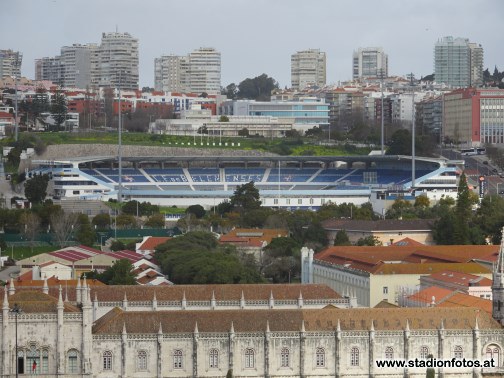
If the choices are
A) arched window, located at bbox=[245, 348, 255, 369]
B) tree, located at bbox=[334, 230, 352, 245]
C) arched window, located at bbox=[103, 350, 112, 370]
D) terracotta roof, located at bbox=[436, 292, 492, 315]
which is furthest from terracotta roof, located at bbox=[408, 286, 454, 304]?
tree, located at bbox=[334, 230, 352, 245]

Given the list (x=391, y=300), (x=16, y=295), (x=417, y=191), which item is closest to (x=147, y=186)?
(x=417, y=191)

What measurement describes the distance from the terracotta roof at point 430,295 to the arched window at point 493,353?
8509mm

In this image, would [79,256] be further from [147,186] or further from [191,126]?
[191,126]

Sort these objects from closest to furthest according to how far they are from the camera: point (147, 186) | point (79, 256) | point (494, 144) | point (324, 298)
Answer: point (324, 298) < point (79, 256) < point (147, 186) < point (494, 144)

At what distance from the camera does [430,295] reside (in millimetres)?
71500

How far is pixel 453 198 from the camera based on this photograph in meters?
134

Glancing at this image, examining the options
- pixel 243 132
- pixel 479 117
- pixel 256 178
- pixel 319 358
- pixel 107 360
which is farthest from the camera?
pixel 479 117

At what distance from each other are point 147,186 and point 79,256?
51880 millimetres

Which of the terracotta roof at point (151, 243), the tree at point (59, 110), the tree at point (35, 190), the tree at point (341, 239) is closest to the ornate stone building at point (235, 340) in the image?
the terracotta roof at point (151, 243)

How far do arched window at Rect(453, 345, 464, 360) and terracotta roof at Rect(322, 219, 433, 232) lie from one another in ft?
159

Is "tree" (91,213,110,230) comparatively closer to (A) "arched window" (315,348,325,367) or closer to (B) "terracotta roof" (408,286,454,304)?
(B) "terracotta roof" (408,286,454,304)

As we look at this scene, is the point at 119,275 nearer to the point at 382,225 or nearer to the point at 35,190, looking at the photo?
the point at 382,225

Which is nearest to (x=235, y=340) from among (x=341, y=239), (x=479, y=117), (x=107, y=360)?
(x=107, y=360)

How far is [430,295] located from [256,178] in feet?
261
